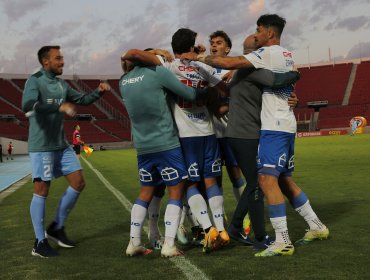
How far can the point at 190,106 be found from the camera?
4570 mm

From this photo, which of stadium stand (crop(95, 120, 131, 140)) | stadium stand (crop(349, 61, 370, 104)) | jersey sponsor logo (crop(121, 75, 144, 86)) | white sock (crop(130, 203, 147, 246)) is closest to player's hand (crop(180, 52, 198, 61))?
jersey sponsor logo (crop(121, 75, 144, 86))

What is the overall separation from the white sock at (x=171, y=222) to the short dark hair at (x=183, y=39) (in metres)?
1.58

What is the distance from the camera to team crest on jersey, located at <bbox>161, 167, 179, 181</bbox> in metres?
4.40

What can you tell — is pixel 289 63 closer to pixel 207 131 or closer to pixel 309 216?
pixel 207 131

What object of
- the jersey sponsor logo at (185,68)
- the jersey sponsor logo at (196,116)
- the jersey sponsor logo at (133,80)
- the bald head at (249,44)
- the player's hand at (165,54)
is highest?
the bald head at (249,44)

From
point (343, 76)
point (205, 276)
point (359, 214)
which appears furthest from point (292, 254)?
point (343, 76)

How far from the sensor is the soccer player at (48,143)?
483 cm

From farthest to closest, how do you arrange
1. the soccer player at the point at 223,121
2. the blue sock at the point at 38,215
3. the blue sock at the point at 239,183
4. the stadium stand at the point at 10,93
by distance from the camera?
the stadium stand at the point at 10,93 → the blue sock at the point at 239,183 → the soccer player at the point at 223,121 → the blue sock at the point at 38,215

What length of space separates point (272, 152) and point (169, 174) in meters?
1.02

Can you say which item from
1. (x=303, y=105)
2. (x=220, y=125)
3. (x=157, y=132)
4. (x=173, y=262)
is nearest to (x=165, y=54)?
(x=157, y=132)

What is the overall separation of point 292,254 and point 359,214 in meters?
2.42

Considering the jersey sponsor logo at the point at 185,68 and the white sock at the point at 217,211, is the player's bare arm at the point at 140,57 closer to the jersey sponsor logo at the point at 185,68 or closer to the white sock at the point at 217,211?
the jersey sponsor logo at the point at 185,68

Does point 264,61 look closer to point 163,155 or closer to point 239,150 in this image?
point 239,150

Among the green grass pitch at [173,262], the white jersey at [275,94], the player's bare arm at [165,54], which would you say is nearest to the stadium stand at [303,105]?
the green grass pitch at [173,262]
